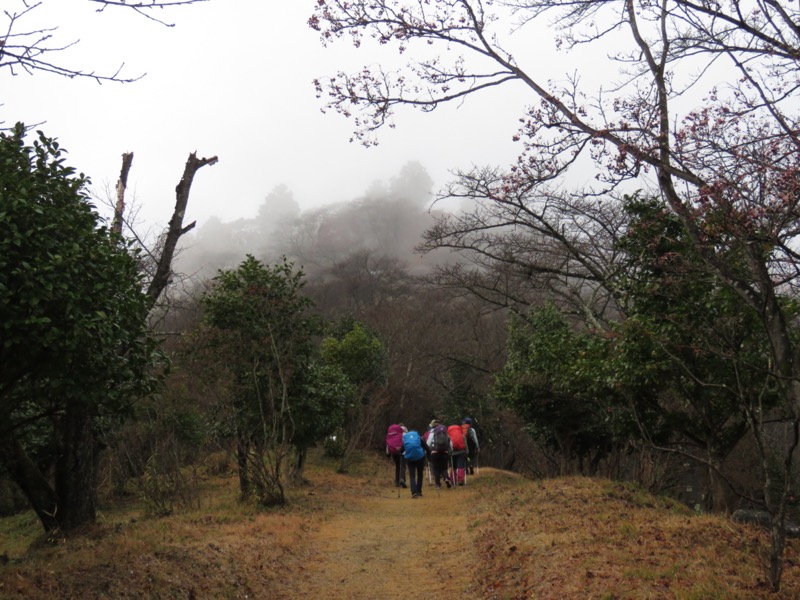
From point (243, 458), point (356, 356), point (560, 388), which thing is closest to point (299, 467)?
point (243, 458)

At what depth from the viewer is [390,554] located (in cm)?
833

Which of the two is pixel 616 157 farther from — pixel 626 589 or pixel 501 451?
Answer: pixel 501 451

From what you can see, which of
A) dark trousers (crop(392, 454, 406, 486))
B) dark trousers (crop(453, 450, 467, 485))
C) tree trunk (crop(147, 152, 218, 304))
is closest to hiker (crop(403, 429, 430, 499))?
dark trousers (crop(453, 450, 467, 485))

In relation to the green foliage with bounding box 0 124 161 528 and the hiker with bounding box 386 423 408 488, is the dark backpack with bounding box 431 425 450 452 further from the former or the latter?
the green foliage with bounding box 0 124 161 528

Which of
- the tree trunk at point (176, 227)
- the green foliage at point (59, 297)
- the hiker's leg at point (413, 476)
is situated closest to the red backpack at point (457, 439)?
the hiker's leg at point (413, 476)

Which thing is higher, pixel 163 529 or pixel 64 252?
pixel 64 252

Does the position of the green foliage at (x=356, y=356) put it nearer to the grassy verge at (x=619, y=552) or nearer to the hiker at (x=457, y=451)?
the hiker at (x=457, y=451)

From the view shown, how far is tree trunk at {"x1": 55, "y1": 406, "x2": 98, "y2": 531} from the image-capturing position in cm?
743

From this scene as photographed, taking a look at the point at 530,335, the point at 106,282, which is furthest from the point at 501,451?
the point at 106,282

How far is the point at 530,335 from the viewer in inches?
670

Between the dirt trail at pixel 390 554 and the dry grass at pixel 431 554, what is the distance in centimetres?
3

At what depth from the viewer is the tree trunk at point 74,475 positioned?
743 centimetres

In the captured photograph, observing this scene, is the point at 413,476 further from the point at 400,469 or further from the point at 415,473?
the point at 400,469

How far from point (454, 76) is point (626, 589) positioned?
5.09 m
